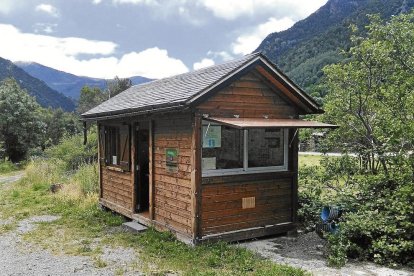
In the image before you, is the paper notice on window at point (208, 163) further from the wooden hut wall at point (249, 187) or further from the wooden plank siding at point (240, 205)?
the wooden plank siding at point (240, 205)

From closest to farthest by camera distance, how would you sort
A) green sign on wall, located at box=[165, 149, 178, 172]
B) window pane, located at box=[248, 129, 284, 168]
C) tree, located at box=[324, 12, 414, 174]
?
tree, located at box=[324, 12, 414, 174]
green sign on wall, located at box=[165, 149, 178, 172]
window pane, located at box=[248, 129, 284, 168]

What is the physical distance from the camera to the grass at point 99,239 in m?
6.31

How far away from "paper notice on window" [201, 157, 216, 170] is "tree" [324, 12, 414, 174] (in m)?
3.17

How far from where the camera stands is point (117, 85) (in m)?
46.1

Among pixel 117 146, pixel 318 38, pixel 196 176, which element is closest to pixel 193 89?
pixel 196 176

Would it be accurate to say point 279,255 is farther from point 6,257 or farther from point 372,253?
point 6,257

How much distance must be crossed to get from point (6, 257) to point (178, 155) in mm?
3713

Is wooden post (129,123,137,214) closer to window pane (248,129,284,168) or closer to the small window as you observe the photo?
the small window

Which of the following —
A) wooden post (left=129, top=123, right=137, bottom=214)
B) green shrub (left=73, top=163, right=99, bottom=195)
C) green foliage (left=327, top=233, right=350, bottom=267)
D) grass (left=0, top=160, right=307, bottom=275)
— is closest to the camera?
grass (left=0, top=160, right=307, bottom=275)

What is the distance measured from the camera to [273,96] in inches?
331

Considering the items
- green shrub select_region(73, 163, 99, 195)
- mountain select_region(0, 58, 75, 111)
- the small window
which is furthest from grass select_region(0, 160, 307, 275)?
mountain select_region(0, 58, 75, 111)

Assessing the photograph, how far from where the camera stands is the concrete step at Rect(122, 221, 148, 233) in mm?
8738

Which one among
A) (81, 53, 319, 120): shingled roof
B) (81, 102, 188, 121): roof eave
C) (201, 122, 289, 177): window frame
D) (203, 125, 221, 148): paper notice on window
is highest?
(81, 53, 319, 120): shingled roof

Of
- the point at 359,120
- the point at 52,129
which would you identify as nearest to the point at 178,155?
the point at 359,120
